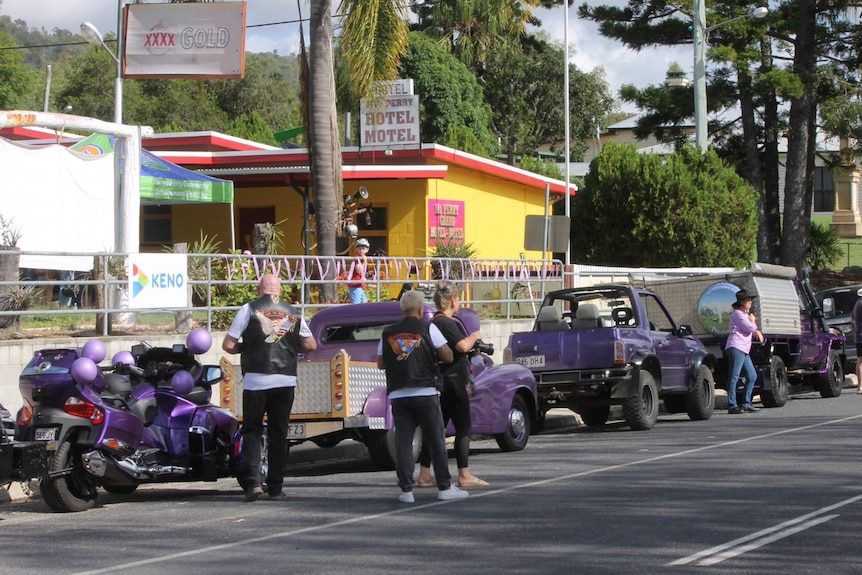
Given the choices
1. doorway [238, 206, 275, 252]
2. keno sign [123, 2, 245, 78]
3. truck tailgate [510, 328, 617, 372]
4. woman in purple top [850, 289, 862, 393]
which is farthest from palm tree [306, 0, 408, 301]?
doorway [238, 206, 275, 252]

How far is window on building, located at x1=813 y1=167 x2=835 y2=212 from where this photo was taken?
7625 centimetres

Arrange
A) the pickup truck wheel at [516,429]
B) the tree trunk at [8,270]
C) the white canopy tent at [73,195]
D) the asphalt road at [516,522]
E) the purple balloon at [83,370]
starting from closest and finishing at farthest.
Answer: the asphalt road at [516,522] < the purple balloon at [83,370] < the pickup truck wheel at [516,429] < the tree trunk at [8,270] < the white canopy tent at [73,195]

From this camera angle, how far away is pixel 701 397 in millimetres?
17547

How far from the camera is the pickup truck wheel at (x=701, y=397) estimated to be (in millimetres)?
17453

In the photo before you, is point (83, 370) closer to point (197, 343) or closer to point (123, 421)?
point (123, 421)

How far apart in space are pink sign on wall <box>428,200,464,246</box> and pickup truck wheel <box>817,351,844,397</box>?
36.3 feet

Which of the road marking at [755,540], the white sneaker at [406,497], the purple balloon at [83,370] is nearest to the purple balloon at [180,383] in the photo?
the purple balloon at [83,370]

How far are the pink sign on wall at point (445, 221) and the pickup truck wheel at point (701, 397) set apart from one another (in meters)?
13.5

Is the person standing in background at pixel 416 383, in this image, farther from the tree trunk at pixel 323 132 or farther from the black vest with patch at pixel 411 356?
the tree trunk at pixel 323 132

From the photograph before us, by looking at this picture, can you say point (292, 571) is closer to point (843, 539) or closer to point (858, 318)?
point (843, 539)

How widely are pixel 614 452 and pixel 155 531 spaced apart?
5788mm

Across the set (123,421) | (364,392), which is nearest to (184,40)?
(364,392)

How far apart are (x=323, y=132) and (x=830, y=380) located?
954 cm

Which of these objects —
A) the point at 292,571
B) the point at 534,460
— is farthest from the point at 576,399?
the point at 292,571
